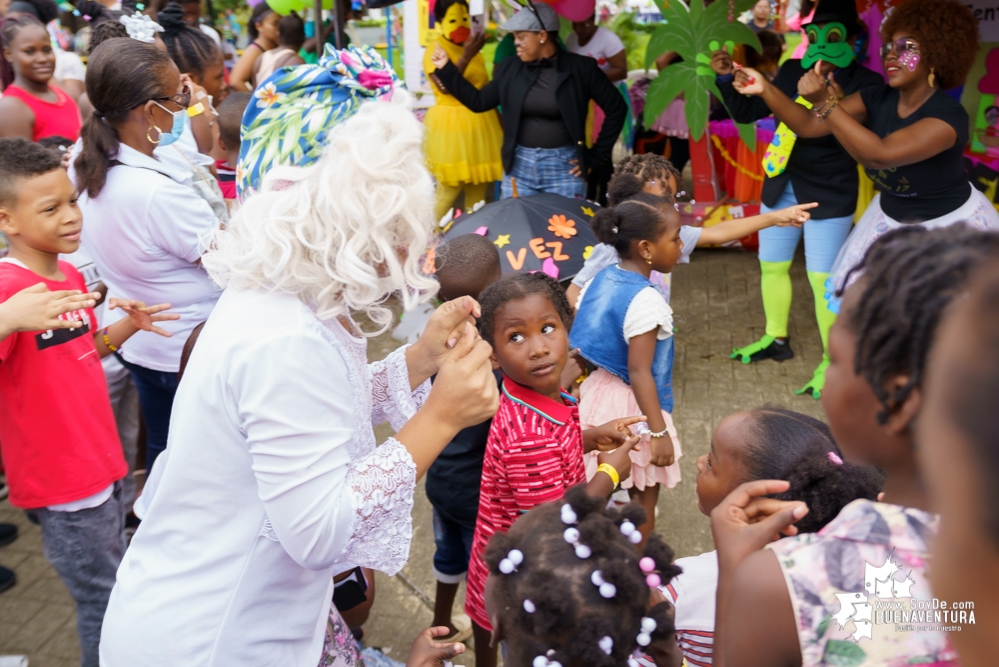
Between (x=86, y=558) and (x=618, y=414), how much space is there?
1906 mm

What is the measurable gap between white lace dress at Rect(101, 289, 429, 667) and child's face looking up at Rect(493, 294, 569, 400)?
0.83 metres

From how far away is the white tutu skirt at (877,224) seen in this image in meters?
3.82

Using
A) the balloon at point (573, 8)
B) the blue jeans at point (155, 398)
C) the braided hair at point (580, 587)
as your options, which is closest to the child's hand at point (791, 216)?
the braided hair at point (580, 587)

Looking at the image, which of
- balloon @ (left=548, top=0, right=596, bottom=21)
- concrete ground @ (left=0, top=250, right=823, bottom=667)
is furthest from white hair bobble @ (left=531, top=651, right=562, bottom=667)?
balloon @ (left=548, top=0, right=596, bottom=21)

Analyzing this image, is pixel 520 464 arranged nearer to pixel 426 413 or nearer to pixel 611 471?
pixel 611 471

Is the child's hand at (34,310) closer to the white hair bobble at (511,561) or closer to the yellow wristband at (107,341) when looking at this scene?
the yellow wristband at (107,341)

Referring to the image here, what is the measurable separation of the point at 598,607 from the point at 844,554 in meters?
0.54

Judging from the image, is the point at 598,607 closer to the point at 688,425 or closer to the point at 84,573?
the point at 84,573

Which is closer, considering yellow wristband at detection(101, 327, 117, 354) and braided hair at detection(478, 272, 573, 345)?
braided hair at detection(478, 272, 573, 345)

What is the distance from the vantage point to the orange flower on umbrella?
13.3ft

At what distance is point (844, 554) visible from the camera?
1093 mm

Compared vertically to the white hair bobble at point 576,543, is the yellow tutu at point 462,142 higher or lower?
lower

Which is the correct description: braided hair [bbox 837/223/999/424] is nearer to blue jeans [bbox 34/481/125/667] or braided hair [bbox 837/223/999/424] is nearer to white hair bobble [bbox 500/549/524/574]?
white hair bobble [bbox 500/549/524/574]

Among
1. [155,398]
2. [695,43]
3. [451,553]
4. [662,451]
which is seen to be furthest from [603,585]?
[695,43]
